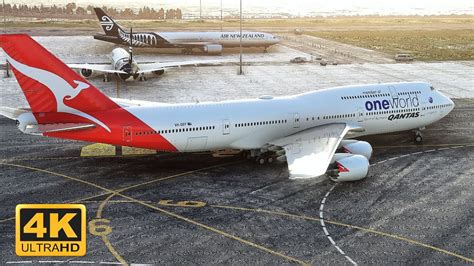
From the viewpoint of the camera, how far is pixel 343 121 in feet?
148

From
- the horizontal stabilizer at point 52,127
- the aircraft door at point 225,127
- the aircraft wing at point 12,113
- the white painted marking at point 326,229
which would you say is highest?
the aircraft wing at point 12,113

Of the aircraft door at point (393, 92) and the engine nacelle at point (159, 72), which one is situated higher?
the aircraft door at point (393, 92)

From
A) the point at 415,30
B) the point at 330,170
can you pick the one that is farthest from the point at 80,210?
the point at 415,30

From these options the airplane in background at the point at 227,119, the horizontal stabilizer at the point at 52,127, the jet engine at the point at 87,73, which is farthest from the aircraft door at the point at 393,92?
the jet engine at the point at 87,73

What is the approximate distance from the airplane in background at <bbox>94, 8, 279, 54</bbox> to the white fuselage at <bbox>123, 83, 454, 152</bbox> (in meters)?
68.7

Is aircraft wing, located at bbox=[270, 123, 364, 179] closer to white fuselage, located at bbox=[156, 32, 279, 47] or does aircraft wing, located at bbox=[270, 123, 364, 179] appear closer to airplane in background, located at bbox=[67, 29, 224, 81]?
airplane in background, located at bbox=[67, 29, 224, 81]

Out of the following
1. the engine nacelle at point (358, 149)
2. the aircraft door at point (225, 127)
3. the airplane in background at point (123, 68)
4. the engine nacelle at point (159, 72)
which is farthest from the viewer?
the engine nacelle at point (159, 72)

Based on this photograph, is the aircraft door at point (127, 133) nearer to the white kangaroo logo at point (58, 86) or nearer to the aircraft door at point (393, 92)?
the white kangaroo logo at point (58, 86)

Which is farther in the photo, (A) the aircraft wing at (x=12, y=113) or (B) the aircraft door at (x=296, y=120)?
(B) the aircraft door at (x=296, y=120)

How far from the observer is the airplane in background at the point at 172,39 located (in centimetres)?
11012

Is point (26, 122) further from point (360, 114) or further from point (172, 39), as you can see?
point (172, 39)

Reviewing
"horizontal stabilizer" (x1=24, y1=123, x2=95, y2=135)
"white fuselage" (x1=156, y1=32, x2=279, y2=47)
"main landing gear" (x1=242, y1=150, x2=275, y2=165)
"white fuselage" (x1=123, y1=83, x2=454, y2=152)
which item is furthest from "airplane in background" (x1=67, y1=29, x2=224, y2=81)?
"horizontal stabilizer" (x1=24, y1=123, x2=95, y2=135)

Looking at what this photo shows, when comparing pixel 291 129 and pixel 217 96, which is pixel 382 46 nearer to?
pixel 217 96

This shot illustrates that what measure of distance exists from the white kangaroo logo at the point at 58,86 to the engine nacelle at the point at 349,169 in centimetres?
1635
